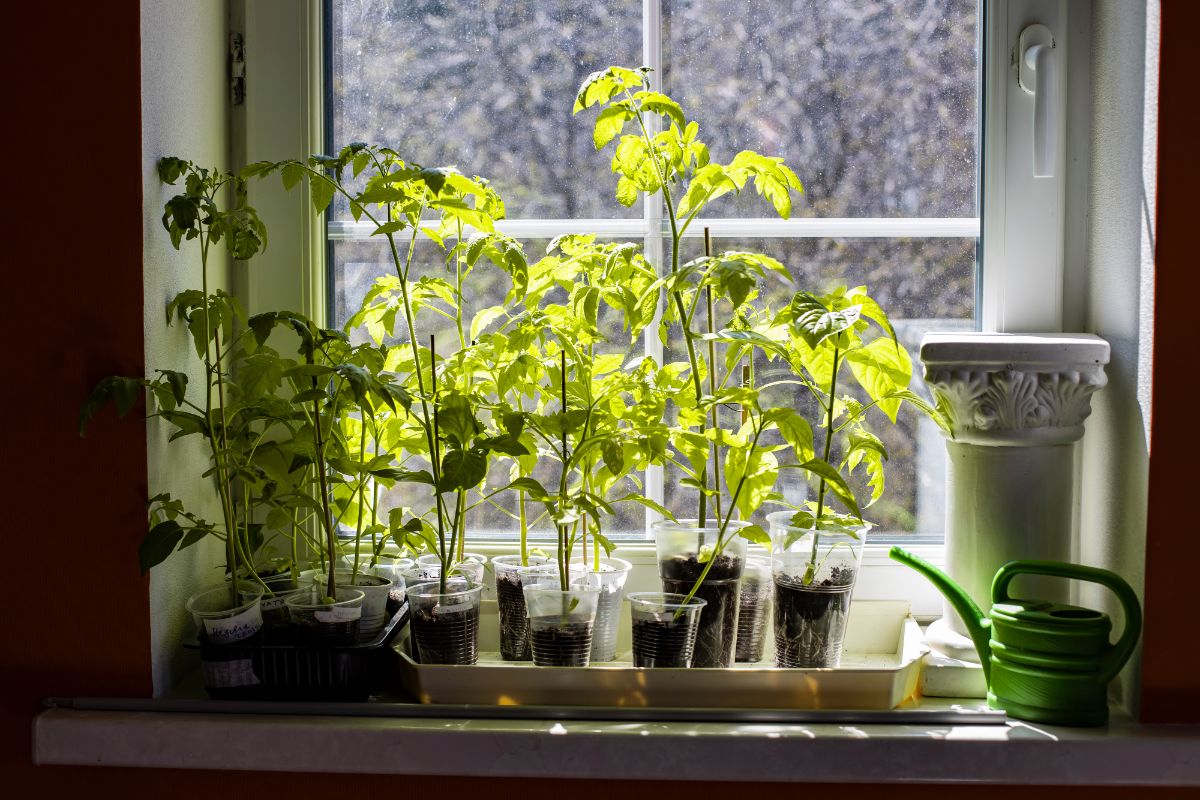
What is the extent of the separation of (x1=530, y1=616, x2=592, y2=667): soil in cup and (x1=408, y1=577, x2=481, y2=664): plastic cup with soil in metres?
0.09

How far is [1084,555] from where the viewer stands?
1465 mm

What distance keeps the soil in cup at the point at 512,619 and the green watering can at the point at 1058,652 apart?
0.58 meters

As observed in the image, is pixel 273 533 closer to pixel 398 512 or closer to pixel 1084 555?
pixel 398 512

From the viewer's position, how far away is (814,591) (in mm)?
1325

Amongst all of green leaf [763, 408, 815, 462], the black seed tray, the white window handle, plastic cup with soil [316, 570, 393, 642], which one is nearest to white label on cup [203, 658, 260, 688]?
the black seed tray

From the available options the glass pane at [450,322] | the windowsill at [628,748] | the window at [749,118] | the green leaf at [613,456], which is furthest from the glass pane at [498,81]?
the windowsill at [628,748]

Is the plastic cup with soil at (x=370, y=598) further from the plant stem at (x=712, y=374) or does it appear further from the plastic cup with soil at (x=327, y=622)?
the plant stem at (x=712, y=374)

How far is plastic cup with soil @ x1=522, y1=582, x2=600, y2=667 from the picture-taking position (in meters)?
1.32

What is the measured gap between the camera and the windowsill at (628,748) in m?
1.21

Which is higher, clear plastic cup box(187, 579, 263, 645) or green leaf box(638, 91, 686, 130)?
green leaf box(638, 91, 686, 130)

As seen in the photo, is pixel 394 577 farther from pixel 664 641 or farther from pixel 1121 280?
pixel 1121 280

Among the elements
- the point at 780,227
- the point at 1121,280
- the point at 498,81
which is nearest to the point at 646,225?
the point at 780,227

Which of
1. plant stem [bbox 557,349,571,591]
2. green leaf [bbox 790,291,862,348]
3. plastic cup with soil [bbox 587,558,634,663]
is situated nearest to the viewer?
green leaf [bbox 790,291,862,348]

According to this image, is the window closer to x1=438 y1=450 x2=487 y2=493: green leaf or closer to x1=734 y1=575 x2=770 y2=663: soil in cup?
x1=734 y1=575 x2=770 y2=663: soil in cup
